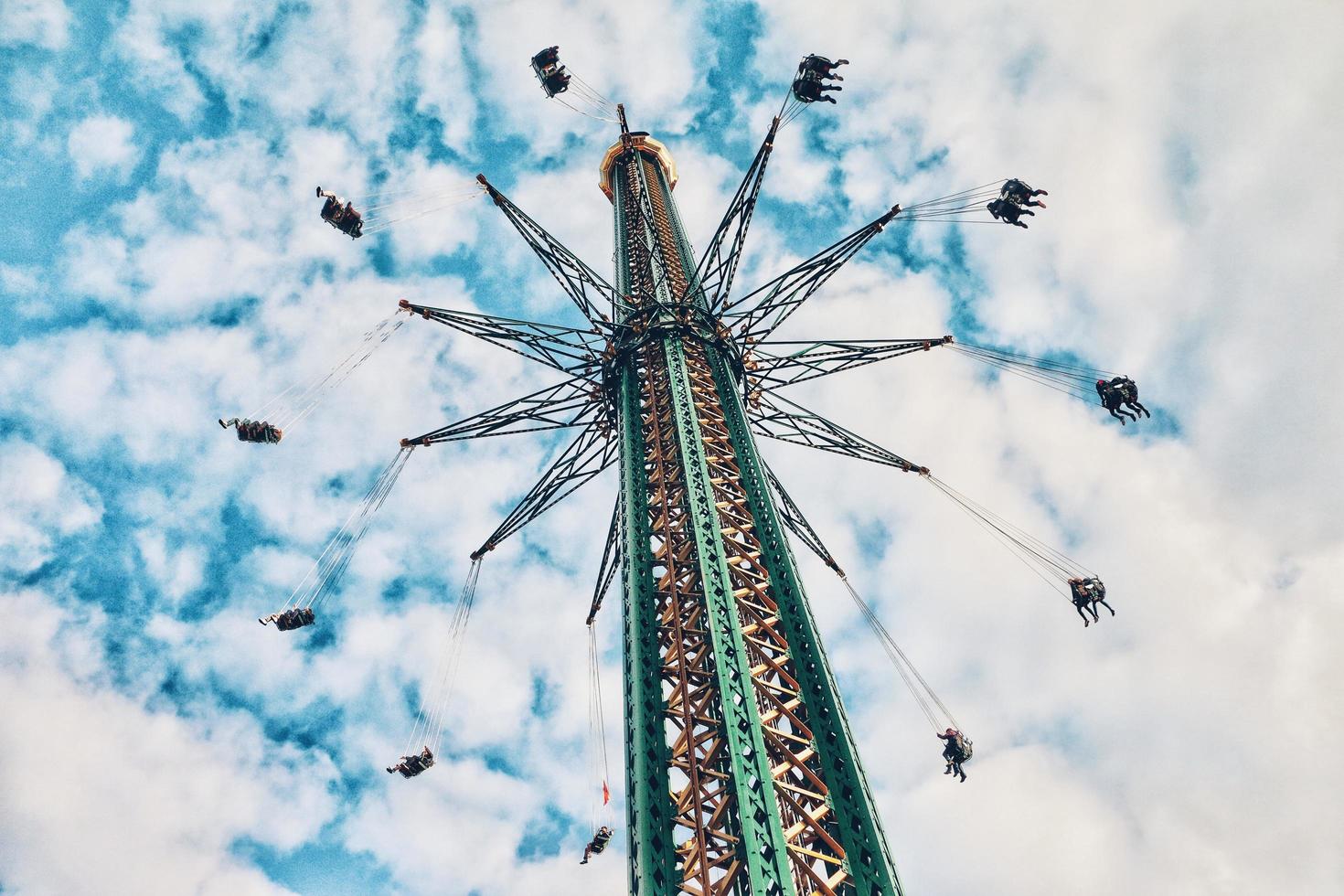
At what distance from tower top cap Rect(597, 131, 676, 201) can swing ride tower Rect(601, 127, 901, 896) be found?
1794 centimetres

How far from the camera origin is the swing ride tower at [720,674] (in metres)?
10.5

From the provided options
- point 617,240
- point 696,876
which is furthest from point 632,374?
point 696,876

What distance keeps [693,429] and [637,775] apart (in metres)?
7.01

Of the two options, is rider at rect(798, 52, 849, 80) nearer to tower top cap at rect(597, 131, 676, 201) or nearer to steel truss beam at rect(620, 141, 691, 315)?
steel truss beam at rect(620, 141, 691, 315)

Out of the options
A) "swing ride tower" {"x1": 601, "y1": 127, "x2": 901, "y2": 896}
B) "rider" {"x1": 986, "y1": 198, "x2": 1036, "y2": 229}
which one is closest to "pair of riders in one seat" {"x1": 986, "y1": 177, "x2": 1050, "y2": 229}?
"rider" {"x1": 986, "y1": 198, "x2": 1036, "y2": 229}

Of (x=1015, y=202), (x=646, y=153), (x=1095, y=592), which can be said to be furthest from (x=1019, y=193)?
(x=646, y=153)

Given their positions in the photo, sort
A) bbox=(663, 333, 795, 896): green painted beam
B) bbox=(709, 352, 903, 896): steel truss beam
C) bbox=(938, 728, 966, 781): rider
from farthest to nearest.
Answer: bbox=(938, 728, 966, 781): rider → bbox=(709, 352, 903, 896): steel truss beam → bbox=(663, 333, 795, 896): green painted beam

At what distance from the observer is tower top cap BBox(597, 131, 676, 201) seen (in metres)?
35.2

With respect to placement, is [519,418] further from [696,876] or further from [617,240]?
[696,876]

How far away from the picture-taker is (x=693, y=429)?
53.2 feet

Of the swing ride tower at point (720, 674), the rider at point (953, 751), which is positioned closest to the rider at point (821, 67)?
the swing ride tower at point (720, 674)

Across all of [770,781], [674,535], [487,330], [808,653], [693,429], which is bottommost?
[770,781]

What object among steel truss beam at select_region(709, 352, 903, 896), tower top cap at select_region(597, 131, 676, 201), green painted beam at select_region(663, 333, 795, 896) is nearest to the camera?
green painted beam at select_region(663, 333, 795, 896)

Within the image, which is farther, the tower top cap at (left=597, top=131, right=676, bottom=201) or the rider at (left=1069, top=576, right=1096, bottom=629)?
the tower top cap at (left=597, top=131, right=676, bottom=201)
